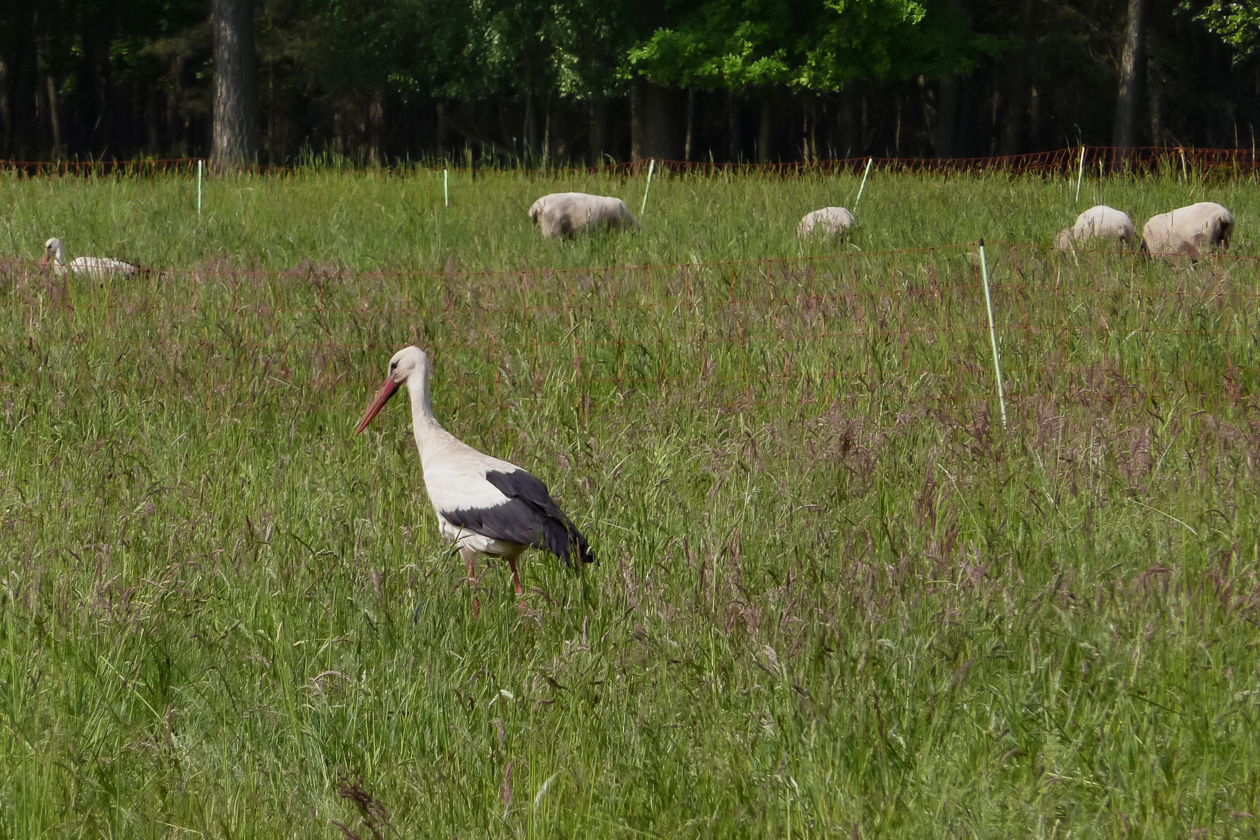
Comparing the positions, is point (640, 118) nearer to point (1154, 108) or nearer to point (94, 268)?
point (1154, 108)

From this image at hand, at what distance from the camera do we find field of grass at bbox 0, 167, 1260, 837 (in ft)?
9.04

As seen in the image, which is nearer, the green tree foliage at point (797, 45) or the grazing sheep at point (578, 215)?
the grazing sheep at point (578, 215)

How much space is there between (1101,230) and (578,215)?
4.84 meters

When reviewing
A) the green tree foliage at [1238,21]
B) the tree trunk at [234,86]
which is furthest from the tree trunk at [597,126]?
the green tree foliage at [1238,21]

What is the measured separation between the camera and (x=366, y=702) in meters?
3.05

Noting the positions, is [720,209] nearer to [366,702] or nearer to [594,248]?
[594,248]

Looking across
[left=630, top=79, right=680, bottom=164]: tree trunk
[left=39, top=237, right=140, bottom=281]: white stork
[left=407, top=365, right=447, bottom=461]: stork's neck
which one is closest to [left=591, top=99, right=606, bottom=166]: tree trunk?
[left=630, top=79, right=680, bottom=164]: tree trunk

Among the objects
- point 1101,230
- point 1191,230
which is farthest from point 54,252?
point 1191,230

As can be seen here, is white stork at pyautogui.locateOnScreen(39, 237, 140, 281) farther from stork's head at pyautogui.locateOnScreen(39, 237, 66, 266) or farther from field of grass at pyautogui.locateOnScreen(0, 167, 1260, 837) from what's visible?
field of grass at pyautogui.locateOnScreen(0, 167, 1260, 837)

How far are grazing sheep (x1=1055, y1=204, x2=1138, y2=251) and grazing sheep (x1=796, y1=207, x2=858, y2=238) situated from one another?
1871 mm

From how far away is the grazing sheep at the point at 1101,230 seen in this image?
34.3 feet

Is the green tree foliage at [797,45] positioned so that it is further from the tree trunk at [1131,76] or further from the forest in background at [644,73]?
the tree trunk at [1131,76]

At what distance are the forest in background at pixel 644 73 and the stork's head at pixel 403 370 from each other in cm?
1288

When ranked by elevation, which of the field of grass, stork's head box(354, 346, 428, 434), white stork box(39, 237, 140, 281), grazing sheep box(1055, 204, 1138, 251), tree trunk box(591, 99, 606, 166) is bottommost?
the field of grass
